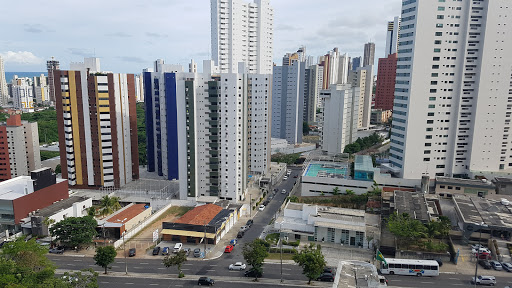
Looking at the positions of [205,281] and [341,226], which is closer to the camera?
[205,281]

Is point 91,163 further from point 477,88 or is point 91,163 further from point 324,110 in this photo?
point 477,88

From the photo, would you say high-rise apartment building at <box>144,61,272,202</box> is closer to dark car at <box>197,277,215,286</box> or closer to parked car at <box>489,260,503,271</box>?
dark car at <box>197,277,215,286</box>

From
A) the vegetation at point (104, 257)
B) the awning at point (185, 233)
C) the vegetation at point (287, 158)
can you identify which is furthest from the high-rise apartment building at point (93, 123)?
the vegetation at point (287, 158)

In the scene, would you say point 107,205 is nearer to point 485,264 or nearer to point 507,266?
point 485,264

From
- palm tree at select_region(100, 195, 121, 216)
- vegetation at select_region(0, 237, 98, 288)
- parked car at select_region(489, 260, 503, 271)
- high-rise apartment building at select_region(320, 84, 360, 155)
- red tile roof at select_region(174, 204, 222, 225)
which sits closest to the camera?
vegetation at select_region(0, 237, 98, 288)

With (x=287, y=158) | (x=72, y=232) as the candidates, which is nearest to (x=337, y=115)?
(x=287, y=158)

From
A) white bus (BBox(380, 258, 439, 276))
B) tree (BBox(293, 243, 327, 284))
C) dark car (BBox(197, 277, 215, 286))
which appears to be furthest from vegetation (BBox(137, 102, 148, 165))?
white bus (BBox(380, 258, 439, 276))
